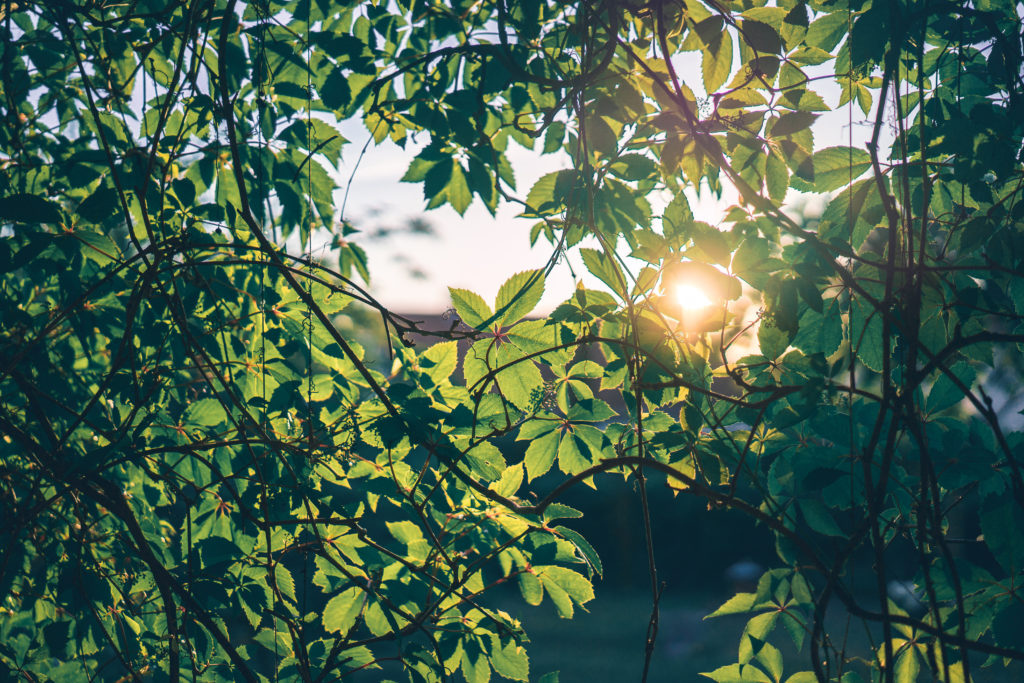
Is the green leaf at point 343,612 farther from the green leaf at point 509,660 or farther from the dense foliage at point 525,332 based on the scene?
the green leaf at point 509,660

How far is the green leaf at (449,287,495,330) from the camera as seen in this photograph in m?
1.44

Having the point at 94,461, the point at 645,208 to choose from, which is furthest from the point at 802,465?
the point at 94,461

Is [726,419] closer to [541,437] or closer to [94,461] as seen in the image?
[541,437]

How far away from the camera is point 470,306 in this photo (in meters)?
1.44

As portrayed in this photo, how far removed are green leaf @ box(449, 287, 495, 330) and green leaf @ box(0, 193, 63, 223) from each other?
0.87 metres

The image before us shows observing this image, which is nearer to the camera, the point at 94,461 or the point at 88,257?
the point at 94,461

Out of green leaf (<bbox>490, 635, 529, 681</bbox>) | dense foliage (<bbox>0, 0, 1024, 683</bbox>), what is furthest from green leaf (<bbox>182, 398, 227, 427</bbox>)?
green leaf (<bbox>490, 635, 529, 681</bbox>)

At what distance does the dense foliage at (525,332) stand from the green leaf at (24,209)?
0.09 metres

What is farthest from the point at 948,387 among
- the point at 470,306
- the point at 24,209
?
the point at 24,209

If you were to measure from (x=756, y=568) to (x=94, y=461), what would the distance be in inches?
380

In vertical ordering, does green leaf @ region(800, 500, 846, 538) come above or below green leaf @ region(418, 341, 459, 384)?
below

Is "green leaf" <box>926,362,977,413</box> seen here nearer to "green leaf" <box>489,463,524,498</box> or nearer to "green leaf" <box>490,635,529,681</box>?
"green leaf" <box>489,463,524,498</box>

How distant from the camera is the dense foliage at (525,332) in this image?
1312 millimetres

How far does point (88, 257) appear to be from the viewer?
1793mm
